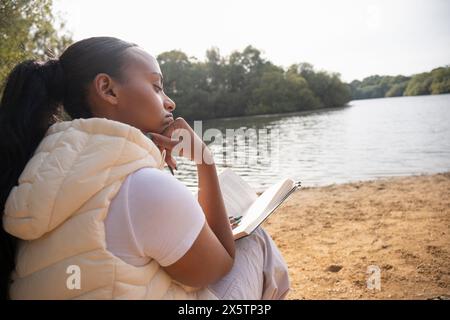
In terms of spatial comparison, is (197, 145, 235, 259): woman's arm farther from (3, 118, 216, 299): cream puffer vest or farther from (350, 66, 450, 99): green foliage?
(350, 66, 450, 99): green foliage

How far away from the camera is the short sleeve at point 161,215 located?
0.99 m

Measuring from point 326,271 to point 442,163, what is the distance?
7991 mm

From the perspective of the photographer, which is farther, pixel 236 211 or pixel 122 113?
pixel 236 211

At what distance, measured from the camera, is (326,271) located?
3.43 m

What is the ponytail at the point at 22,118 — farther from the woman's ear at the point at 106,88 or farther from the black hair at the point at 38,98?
the woman's ear at the point at 106,88

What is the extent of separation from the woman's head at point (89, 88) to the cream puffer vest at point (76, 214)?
0.29 m

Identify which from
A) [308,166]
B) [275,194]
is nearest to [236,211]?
[275,194]

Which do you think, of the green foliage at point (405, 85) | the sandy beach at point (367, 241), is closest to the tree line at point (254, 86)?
the green foliage at point (405, 85)

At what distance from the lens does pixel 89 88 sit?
135 cm

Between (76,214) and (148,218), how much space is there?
20cm

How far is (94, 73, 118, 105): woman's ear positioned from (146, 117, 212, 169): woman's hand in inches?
8.4

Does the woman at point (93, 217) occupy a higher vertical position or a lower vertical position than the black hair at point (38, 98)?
lower
